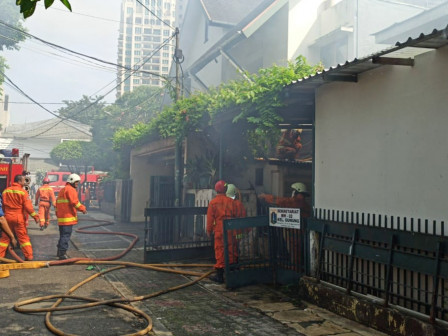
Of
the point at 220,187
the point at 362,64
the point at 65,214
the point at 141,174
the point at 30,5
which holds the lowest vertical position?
the point at 65,214

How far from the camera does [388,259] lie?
471 centimetres

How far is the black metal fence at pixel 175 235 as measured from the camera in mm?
8297

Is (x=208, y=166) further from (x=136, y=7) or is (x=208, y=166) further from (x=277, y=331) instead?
(x=136, y=7)

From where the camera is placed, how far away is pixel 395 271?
4938 mm

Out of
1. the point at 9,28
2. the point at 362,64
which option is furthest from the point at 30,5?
the point at 9,28

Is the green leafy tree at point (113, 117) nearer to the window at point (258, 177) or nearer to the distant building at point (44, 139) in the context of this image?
the distant building at point (44, 139)

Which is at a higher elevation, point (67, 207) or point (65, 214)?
point (67, 207)

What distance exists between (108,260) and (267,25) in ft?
34.5

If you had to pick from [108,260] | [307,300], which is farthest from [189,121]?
[307,300]

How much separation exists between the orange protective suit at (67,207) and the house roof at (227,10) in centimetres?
1070

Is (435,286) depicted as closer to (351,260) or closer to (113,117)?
(351,260)

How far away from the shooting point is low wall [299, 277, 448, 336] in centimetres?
418

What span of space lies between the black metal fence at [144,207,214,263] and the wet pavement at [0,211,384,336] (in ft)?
2.47

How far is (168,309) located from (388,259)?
9.32ft
